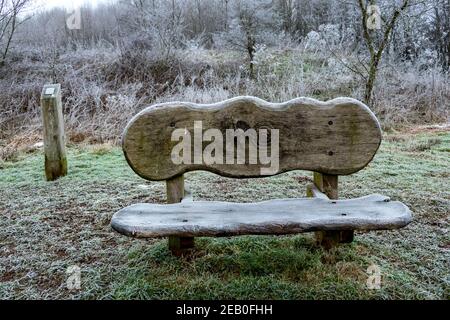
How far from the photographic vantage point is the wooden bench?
249cm

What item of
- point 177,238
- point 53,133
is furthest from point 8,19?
point 177,238

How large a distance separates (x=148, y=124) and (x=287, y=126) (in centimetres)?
88

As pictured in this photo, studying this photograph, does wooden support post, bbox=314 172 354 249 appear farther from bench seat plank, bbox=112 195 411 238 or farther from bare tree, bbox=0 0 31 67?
bare tree, bbox=0 0 31 67

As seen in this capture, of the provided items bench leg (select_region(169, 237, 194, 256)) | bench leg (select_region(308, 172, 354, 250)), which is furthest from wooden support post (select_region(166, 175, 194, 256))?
bench leg (select_region(308, 172, 354, 250))

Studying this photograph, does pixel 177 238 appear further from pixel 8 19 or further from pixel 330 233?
pixel 8 19

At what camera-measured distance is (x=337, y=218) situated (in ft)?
7.52

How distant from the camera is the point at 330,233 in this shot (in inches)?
110

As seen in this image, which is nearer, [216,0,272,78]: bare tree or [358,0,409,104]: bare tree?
[358,0,409,104]: bare tree

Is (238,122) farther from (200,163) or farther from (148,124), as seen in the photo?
(148,124)

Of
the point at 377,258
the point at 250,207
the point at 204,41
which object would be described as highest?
the point at 204,41

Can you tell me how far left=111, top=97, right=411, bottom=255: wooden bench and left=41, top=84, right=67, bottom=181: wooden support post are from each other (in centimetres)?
257

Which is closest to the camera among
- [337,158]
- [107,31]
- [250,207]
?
[250,207]

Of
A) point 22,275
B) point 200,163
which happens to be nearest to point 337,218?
point 200,163

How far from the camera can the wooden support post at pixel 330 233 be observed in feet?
9.20
